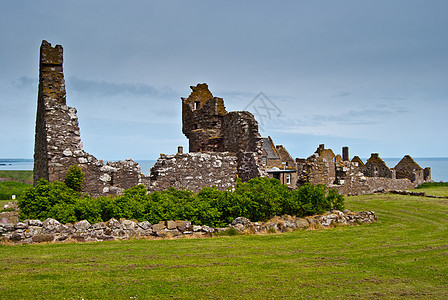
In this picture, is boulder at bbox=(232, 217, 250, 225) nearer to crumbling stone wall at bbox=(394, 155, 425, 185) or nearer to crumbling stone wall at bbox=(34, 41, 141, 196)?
crumbling stone wall at bbox=(34, 41, 141, 196)

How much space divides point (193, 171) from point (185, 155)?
2.72 feet

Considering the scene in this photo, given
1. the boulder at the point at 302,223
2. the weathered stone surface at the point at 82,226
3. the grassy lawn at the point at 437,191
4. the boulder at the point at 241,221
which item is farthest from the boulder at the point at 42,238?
the grassy lawn at the point at 437,191

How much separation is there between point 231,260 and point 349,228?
542cm

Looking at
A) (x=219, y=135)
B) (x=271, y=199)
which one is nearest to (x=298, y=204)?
(x=271, y=199)

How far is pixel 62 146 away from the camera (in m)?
12.9

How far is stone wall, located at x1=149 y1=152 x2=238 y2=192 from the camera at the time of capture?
15.0 metres

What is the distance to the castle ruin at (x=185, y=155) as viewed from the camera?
13.1 m

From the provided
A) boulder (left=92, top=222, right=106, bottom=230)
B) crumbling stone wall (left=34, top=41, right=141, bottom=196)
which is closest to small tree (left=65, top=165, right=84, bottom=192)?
crumbling stone wall (left=34, top=41, right=141, bottom=196)

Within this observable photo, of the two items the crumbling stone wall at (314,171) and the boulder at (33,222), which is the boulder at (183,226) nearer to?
the boulder at (33,222)

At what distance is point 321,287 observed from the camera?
245 inches

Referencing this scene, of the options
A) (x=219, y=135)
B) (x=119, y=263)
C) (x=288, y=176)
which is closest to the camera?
(x=119, y=263)

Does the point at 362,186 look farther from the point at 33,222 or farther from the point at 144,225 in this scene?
the point at 33,222

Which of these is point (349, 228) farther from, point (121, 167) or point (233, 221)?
point (121, 167)

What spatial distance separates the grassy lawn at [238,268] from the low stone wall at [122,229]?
457 millimetres
